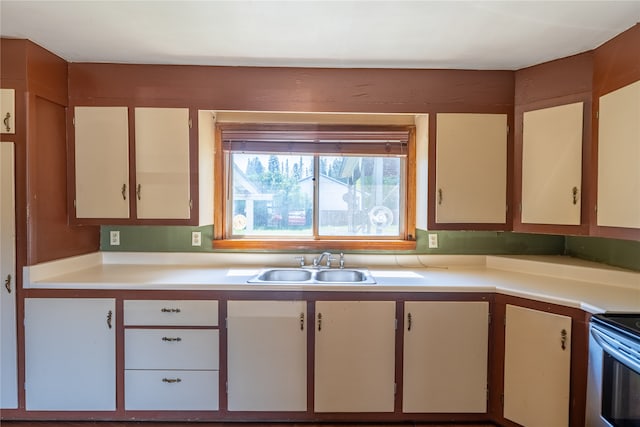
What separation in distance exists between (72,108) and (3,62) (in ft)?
1.23

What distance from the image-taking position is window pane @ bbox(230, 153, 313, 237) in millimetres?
2656

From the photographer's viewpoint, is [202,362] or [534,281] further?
[534,281]

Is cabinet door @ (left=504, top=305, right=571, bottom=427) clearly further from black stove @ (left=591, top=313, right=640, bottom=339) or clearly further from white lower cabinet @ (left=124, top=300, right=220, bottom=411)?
white lower cabinet @ (left=124, top=300, right=220, bottom=411)

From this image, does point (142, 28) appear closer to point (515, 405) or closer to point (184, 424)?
point (184, 424)

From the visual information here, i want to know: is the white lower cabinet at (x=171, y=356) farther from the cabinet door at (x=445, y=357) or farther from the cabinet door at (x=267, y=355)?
the cabinet door at (x=445, y=357)

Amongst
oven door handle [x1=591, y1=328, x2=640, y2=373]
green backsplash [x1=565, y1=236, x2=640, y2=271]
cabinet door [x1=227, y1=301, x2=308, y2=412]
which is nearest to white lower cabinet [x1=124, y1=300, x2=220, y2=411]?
cabinet door [x1=227, y1=301, x2=308, y2=412]

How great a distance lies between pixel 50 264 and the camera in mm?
2082

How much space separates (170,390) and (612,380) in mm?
2131

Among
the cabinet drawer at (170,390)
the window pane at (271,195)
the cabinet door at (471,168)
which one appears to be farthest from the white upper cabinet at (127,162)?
the cabinet door at (471,168)

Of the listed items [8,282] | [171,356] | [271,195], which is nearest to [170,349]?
[171,356]

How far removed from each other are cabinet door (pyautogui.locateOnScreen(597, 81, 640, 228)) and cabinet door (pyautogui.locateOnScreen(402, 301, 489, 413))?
80cm

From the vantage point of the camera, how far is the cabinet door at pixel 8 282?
192cm

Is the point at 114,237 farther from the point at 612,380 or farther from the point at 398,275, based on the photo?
the point at 612,380

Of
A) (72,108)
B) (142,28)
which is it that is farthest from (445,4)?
(72,108)
